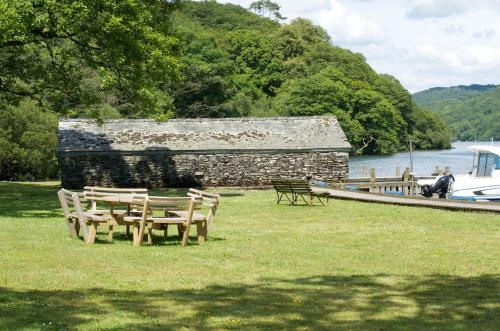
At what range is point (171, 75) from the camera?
3072cm

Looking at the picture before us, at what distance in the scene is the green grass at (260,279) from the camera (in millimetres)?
7926

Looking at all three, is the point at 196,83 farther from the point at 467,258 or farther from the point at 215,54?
the point at 467,258

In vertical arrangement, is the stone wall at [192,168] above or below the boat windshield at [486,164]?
below

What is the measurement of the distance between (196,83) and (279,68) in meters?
32.4

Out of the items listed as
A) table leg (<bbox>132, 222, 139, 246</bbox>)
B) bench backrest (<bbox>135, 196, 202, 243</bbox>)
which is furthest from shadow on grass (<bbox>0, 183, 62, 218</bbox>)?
bench backrest (<bbox>135, 196, 202, 243</bbox>)

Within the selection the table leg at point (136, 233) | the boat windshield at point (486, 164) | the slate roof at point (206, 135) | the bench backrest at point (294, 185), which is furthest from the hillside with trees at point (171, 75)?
the boat windshield at point (486, 164)

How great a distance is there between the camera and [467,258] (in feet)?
43.2

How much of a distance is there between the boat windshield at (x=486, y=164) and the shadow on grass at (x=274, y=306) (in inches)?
784

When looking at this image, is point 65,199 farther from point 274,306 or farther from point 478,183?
point 478,183

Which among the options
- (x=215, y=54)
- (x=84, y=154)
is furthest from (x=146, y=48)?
(x=215, y=54)

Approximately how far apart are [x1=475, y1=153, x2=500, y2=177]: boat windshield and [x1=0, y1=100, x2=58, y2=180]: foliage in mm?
27405

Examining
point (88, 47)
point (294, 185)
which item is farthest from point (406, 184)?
point (88, 47)

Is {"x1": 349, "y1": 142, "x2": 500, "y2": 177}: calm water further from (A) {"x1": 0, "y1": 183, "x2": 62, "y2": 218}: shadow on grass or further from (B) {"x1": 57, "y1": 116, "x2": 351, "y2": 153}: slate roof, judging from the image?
(A) {"x1": 0, "y1": 183, "x2": 62, "y2": 218}: shadow on grass

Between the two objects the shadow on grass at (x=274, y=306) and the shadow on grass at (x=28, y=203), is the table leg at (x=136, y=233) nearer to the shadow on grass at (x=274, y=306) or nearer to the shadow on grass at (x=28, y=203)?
the shadow on grass at (x=274, y=306)
